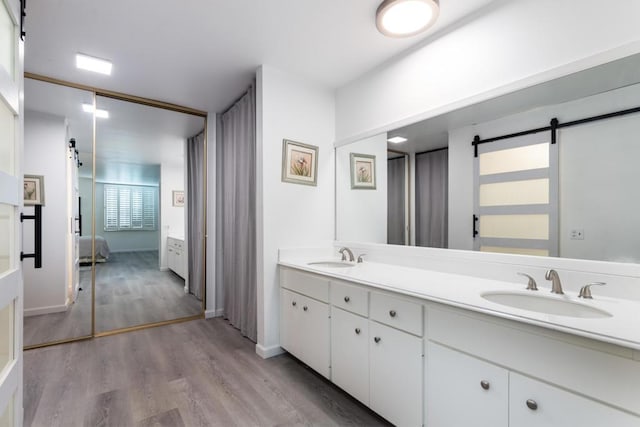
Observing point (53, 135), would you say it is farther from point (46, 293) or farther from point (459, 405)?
point (459, 405)

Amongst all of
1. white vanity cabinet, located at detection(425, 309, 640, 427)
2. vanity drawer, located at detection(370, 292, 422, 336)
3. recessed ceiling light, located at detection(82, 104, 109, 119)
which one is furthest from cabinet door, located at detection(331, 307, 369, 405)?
recessed ceiling light, located at detection(82, 104, 109, 119)

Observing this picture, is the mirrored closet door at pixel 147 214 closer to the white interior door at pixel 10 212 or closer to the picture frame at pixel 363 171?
the white interior door at pixel 10 212

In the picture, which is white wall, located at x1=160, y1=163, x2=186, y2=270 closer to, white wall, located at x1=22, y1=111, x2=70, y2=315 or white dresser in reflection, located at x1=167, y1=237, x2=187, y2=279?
white dresser in reflection, located at x1=167, y1=237, x2=187, y2=279

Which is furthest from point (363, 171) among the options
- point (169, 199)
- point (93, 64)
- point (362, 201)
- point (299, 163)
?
point (169, 199)

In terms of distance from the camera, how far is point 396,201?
8.35ft

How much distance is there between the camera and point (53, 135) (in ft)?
12.0

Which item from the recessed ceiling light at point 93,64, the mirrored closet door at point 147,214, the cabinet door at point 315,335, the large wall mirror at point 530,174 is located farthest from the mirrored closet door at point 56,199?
the large wall mirror at point 530,174

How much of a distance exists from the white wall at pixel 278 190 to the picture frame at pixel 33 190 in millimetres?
2912

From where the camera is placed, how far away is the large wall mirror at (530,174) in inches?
55.2

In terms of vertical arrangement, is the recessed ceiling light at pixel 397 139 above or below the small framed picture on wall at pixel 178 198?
above

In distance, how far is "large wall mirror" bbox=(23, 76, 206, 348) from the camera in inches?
130

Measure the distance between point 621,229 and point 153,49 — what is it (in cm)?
320

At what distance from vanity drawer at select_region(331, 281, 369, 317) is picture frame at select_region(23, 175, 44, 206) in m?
3.80

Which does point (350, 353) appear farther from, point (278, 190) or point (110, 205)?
point (110, 205)
